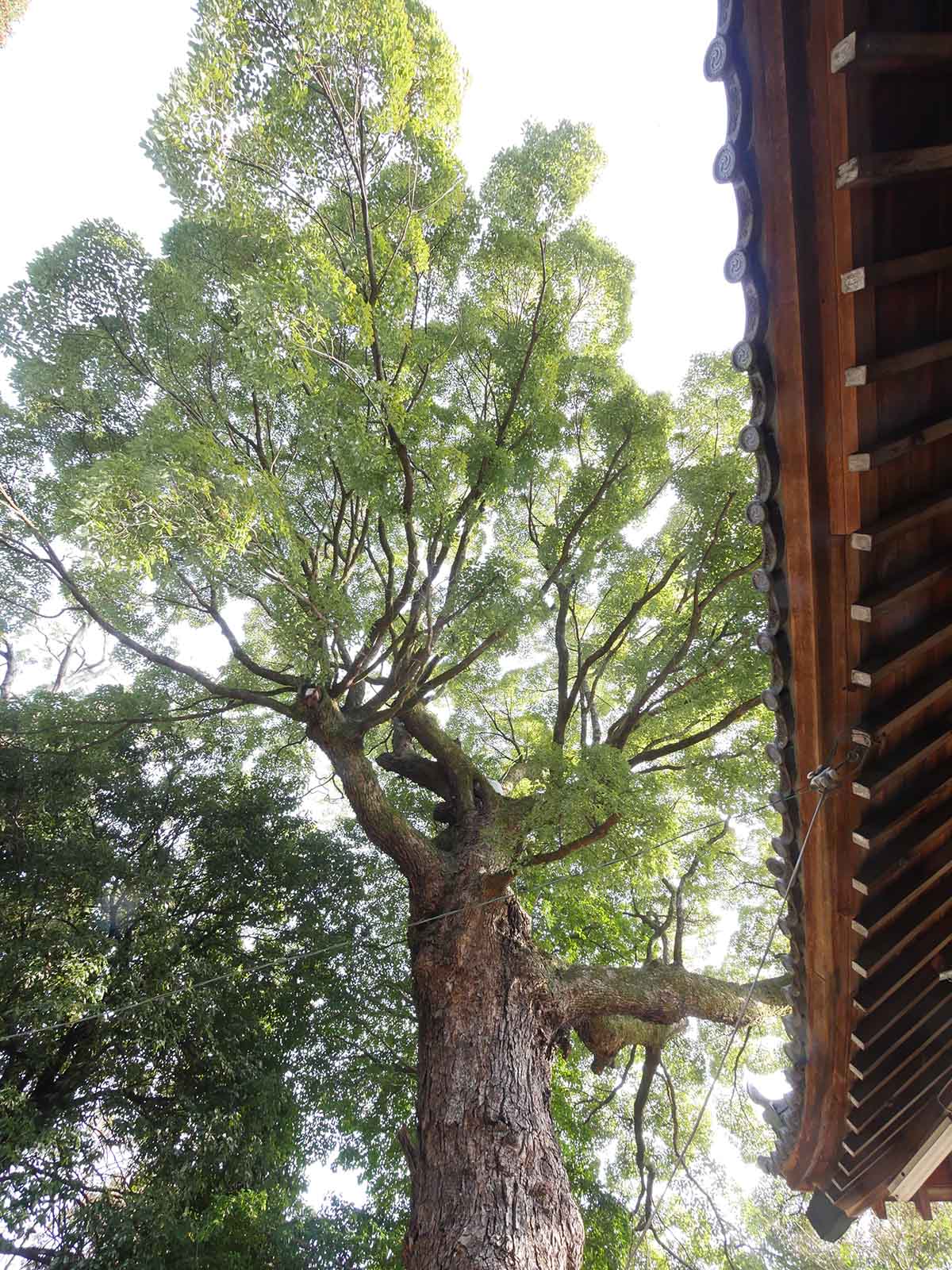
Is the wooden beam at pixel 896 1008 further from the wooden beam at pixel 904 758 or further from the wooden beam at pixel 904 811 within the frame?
the wooden beam at pixel 904 758

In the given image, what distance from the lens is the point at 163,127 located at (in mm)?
3977

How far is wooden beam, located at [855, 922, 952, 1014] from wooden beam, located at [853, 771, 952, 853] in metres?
0.71

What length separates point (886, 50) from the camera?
49.8 inches

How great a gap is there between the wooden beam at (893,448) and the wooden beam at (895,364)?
0.18 m

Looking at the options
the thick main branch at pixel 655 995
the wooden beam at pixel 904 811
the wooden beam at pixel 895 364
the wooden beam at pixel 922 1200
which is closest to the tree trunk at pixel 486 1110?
the thick main branch at pixel 655 995

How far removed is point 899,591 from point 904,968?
1.89 meters

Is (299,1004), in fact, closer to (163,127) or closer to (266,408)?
(266,408)

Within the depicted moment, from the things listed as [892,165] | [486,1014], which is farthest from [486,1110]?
[892,165]

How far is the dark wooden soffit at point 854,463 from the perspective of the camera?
4.83 ft

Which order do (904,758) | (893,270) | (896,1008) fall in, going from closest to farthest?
(893,270), (904,758), (896,1008)

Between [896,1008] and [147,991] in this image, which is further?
[147,991]

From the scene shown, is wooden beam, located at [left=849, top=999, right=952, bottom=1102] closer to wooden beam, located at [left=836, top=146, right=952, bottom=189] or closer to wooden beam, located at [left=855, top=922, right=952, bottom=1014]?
wooden beam, located at [left=855, top=922, right=952, bottom=1014]

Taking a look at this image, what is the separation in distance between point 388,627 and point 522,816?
219cm

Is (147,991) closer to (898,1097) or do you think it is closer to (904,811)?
→ (898,1097)
